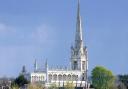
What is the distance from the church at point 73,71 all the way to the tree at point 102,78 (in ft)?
13.9

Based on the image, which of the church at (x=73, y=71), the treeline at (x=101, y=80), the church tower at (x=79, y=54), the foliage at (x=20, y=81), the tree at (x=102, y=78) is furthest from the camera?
the church tower at (x=79, y=54)

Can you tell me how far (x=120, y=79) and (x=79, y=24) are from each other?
1934 cm

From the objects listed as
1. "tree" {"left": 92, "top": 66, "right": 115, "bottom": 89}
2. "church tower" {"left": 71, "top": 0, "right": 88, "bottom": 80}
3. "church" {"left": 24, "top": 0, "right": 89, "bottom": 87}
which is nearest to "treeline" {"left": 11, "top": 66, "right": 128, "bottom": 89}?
"tree" {"left": 92, "top": 66, "right": 115, "bottom": 89}

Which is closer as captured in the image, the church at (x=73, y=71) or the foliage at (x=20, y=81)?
the foliage at (x=20, y=81)

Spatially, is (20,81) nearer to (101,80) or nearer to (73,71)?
(101,80)

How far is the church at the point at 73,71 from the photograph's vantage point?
128 meters

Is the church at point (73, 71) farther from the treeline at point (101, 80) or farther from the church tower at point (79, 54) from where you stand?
the treeline at point (101, 80)

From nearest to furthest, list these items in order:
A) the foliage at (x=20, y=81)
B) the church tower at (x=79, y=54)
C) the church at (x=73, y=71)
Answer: the foliage at (x=20, y=81)
the church at (x=73, y=71)
the church tower at (x=79, y=54)

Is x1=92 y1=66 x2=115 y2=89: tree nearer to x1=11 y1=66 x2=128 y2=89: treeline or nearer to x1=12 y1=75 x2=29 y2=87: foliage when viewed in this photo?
x1=11 y1=66 x2=128 y2=89: treeline

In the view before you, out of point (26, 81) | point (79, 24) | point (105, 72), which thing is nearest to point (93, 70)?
point (105, 72)

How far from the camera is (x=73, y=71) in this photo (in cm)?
13450

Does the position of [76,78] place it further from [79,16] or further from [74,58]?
[79,16]

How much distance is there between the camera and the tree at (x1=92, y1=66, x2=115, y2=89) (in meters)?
112

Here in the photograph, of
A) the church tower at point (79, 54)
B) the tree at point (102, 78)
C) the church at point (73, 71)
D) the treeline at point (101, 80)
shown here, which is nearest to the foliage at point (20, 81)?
the treeline at point (101, 80)
